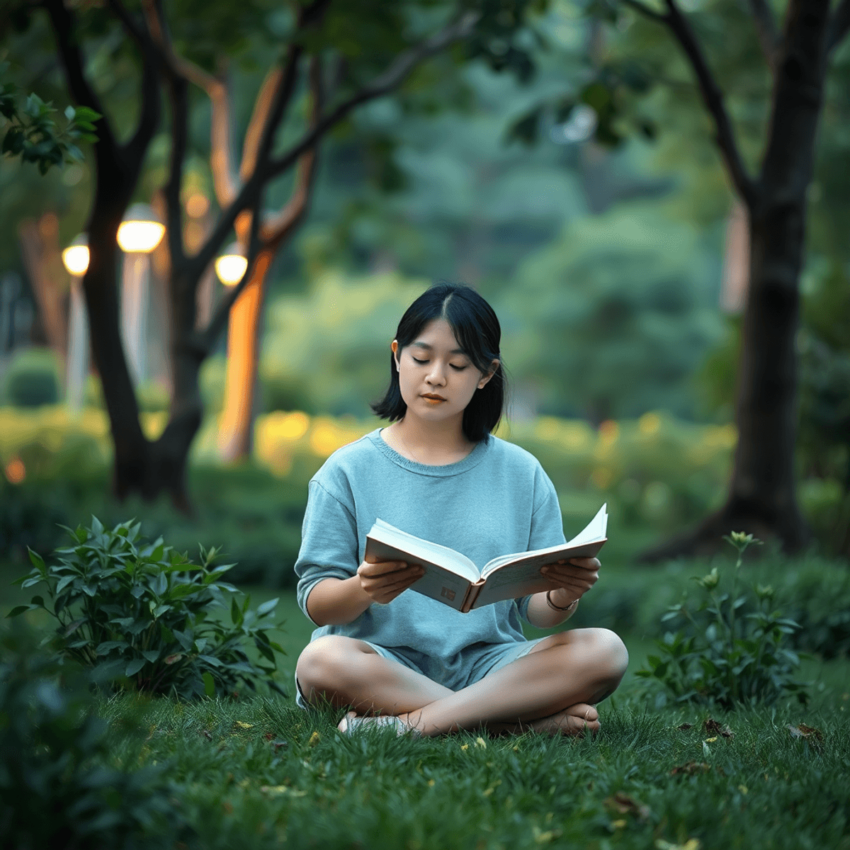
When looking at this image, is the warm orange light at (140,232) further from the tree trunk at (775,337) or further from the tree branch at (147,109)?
the tree trunk at (775,337)

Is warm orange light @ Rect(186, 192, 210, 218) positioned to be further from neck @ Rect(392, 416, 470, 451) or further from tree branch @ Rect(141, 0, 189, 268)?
neck @ Rect(392, 416, 470, 451)

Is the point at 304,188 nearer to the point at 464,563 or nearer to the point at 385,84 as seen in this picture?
the point at 385,84

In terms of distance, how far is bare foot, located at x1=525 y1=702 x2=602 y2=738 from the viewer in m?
2.88

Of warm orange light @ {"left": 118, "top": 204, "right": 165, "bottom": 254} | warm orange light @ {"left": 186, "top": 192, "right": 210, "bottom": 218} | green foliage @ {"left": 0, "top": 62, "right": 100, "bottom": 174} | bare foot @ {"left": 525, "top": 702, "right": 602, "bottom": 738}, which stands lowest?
bare foot @ {"left": 525, "top": 702, "right": 602, "bottom": 738}

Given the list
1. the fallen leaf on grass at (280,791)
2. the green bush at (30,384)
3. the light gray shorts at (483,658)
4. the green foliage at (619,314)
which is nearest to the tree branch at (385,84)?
the light gray shorts at (483,658)

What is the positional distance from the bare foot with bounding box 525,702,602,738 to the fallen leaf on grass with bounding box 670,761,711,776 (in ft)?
1.35

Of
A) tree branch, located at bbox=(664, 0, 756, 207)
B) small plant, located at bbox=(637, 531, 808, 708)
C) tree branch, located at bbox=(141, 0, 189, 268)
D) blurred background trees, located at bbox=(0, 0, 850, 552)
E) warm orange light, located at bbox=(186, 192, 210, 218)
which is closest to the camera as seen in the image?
small plant, located at bbox=(637, 531, 808, 708)

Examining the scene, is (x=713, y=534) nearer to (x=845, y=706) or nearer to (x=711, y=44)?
(x=845, y=706)

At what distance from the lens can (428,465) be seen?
9.96ft

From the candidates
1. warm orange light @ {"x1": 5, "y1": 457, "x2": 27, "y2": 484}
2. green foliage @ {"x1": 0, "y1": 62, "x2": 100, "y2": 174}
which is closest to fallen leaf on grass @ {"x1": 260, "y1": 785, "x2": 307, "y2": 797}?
green foliage @ {"x1": 0, "y1": 62, "x2": 100, "y2": 174}

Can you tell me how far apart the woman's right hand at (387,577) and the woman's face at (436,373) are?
54cm

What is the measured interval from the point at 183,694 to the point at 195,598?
0.29 m

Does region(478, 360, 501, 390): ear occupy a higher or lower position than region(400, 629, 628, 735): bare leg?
higher

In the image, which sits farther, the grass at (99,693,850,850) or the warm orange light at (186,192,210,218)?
the warm orange light at (186,192,210,218)
